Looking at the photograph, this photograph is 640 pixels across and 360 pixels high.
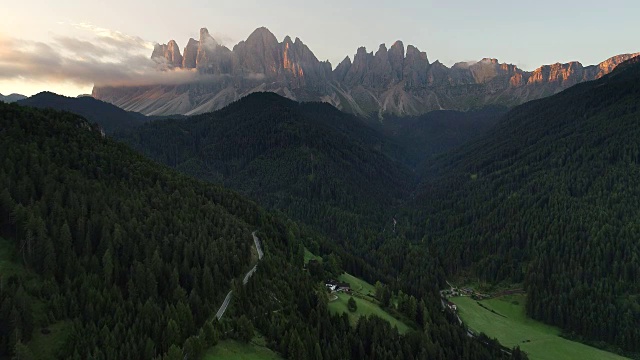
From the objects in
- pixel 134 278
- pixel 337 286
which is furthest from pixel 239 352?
pixel 337 286

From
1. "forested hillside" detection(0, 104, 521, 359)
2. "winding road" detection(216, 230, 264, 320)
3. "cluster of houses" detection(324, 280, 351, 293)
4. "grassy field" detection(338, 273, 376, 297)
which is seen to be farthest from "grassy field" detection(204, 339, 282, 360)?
"grassy field" detection(338, 273, 376, 297)

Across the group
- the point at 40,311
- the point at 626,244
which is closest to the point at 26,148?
the point at 40,311

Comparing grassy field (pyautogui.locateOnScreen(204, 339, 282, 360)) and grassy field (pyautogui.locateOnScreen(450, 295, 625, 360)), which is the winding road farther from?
grassy field (pyautogui.locateOnScreen(450, 295, 625, 360))

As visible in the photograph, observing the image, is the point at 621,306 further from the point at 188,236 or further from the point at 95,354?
the point at 95,354

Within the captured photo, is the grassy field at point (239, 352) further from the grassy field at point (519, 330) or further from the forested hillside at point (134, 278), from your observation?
the grassy field at point (519, 330)

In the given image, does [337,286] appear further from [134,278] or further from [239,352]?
[134,278]
